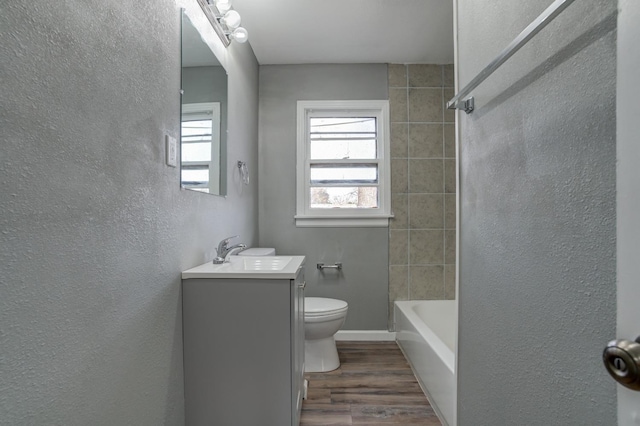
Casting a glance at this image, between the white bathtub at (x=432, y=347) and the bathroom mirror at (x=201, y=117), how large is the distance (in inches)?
50.6

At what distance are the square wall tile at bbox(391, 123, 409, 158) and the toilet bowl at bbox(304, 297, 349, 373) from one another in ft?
4.50

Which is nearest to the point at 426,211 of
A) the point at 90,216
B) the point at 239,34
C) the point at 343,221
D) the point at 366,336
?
the point at 343,221

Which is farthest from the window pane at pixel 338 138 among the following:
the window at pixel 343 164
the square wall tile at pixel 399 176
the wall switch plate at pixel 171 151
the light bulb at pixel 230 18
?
the wall switch plate at pixel 171 151

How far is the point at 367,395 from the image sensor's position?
1.90 m

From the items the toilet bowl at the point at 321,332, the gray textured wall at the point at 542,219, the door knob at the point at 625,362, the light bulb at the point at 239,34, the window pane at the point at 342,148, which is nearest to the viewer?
the door knob at the point at 625,362

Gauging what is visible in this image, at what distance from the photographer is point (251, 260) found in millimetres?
1820

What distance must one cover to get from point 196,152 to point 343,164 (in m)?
1.57

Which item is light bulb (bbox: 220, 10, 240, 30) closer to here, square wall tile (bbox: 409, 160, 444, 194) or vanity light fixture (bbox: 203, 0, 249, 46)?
vanity light fixture (bbox: 203, 0, 249, 46)

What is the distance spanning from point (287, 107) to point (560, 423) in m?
2.65

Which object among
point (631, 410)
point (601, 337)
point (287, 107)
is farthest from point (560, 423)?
point (287, 107)

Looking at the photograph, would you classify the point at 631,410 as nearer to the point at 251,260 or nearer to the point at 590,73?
the point at 590,73

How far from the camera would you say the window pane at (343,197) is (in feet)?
9.32

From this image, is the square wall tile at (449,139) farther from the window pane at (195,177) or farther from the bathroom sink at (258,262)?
the window pane at (195,177)

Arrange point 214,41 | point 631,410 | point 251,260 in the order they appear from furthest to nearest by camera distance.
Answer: point 251,260
point 214,41
point 631,410
